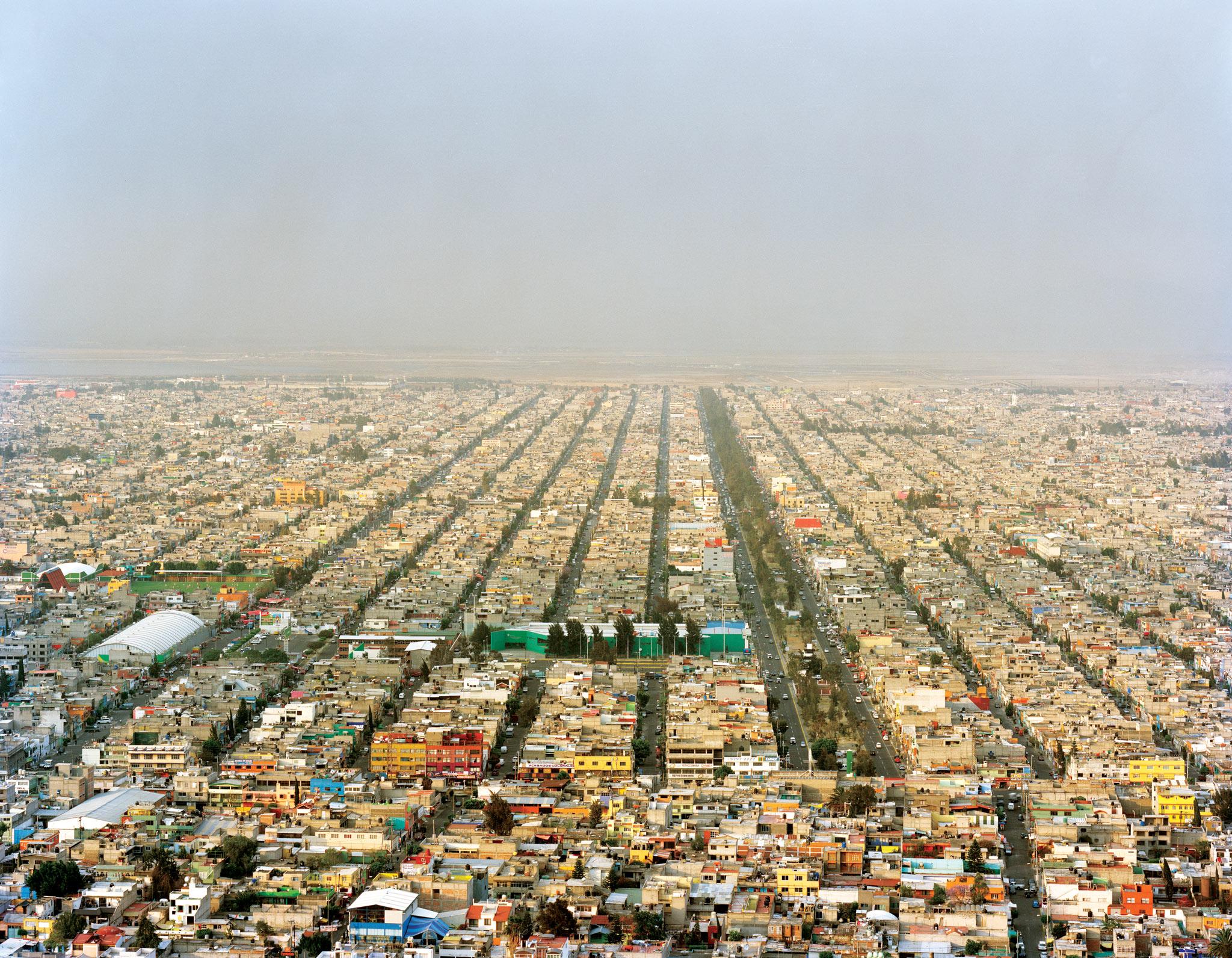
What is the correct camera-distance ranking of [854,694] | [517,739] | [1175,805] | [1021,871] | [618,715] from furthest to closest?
[854,694], [618,715], [517,739], [1175,805], [1021,871]

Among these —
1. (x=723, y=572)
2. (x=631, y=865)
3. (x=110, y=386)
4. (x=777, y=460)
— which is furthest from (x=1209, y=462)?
(x=110, y=386)

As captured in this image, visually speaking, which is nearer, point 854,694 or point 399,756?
point 399,756

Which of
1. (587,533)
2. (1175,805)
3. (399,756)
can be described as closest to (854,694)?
(1175,805)

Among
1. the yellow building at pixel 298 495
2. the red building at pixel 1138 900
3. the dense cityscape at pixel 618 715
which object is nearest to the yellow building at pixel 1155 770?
the dense cityscape at pixel 618 715

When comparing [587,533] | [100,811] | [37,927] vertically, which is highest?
[587,533]

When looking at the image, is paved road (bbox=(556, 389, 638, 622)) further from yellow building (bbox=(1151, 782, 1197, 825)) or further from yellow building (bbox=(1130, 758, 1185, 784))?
yellow building (bbox=(1151, 782, 1197, 825))

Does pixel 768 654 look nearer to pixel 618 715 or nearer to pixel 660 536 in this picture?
pixel 618 715

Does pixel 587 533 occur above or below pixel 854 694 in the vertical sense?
above
